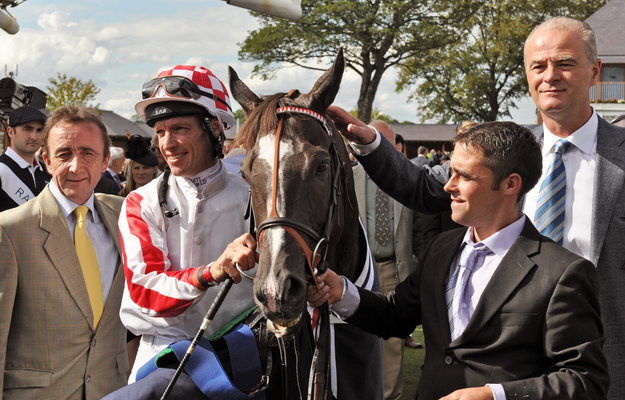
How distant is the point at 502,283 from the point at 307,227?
68 cm

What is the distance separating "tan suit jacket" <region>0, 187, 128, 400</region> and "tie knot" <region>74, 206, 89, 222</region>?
9 cm

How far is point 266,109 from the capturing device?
2.21 m

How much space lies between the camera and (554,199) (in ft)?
7.75

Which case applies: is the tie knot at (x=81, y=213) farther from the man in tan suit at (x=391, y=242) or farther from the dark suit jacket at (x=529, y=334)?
the man in tan suit at (x=391, y=242)

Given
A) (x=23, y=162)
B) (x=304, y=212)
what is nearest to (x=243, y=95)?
(x=304, y=212)

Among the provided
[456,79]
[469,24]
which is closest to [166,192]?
[469,24]

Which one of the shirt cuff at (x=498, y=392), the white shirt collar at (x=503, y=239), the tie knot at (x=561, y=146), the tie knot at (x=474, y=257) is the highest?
the tie knot at (x=561, y=146)

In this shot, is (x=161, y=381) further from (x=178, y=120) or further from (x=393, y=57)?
(x=393, y=57)

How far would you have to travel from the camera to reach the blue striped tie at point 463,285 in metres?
1.96

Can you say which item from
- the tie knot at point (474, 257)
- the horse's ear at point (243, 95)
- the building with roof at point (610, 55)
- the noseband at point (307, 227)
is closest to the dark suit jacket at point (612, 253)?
the tie knot at point (474, 257)

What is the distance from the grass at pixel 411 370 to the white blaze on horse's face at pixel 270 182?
3.81m

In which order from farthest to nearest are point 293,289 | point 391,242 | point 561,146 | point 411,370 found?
point 411,370
point 391,242
point 561,146
point 293,289

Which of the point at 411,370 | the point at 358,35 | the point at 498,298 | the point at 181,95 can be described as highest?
the point at 358,35

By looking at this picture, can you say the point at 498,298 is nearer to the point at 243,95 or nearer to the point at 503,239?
the point at 503,239
